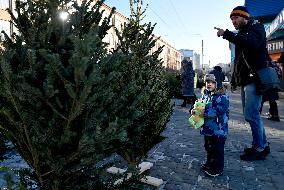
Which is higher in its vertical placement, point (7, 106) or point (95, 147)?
point (7, 106)

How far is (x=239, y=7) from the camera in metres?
5.06

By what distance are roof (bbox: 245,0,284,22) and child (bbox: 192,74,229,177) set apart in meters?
16.4

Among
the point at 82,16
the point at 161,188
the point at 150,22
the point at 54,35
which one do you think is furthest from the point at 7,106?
the point at 150,22

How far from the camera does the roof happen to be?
18.9m

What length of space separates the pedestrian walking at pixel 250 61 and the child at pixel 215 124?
0.87 metres

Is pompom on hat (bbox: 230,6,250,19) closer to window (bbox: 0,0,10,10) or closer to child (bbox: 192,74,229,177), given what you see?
child (bbox: 192,74,229,177)

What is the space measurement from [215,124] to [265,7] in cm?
1689

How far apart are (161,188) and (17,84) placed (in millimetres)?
2377

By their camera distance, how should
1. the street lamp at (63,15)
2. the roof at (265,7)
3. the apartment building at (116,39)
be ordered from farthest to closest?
the apartment building at (116,39), the roof at (265,7), the street lamp at (63,15)

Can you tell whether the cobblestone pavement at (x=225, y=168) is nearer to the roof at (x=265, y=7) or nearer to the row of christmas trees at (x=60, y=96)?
the row of christmas trees at (x=60, y=96)

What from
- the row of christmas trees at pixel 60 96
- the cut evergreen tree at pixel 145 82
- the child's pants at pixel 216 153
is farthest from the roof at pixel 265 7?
the row of christmas trees at pixel 60 96

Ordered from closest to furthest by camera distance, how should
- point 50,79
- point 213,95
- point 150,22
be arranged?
point 50,79, point 213,95, point 150,22

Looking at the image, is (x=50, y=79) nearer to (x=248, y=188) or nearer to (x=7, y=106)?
(x=7, y=106)

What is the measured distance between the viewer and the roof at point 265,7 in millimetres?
18942
